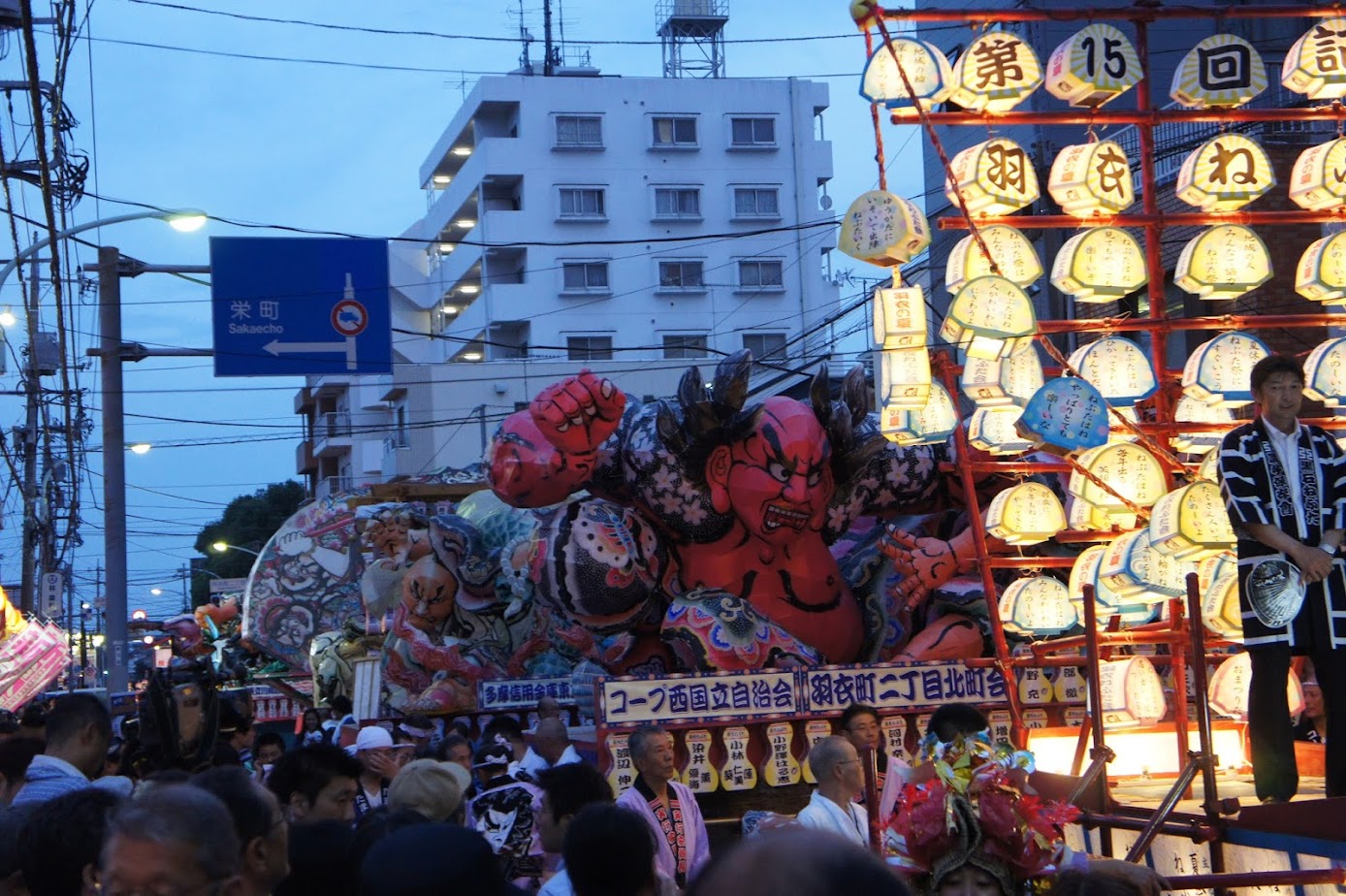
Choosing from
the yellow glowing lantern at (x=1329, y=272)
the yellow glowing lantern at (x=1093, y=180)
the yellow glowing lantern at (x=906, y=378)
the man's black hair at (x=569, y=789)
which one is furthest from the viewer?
the yellow glowing lantern at (x=906, y=378)

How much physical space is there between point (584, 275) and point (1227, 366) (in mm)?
39466

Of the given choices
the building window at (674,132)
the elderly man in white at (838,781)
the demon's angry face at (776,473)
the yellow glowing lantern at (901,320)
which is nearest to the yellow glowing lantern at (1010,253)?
the yellow glowing lantern at (901,320)

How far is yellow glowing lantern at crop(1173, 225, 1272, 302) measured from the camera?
10.5m

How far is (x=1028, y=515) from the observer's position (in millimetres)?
11805

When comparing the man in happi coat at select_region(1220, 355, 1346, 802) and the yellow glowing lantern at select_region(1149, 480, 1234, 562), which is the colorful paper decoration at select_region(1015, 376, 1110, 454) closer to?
the yellow glowing lantern at select_region(1149, 480, 1234, 562)

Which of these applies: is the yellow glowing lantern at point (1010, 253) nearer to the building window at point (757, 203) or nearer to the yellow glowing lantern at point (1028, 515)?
the yellow glowing lantern at point (1028, 515)

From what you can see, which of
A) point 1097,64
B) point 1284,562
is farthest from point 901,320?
point 1284,562

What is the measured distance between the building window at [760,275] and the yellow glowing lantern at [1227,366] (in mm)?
39673

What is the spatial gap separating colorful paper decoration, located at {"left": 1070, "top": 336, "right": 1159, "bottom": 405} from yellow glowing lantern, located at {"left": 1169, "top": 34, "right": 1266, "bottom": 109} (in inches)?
68.8

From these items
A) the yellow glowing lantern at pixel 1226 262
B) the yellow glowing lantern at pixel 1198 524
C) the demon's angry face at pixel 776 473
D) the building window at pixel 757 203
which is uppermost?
the building window at pixel 757 203

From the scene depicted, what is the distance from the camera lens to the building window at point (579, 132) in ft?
161

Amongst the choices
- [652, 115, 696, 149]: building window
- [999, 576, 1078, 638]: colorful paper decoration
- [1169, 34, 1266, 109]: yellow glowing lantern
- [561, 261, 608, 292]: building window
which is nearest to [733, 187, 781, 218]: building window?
[652, 115, 696, 149]: building window

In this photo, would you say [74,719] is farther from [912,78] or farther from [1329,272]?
[1329,272]

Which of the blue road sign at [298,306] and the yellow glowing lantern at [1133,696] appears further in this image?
the blue road sign at [298,306]
